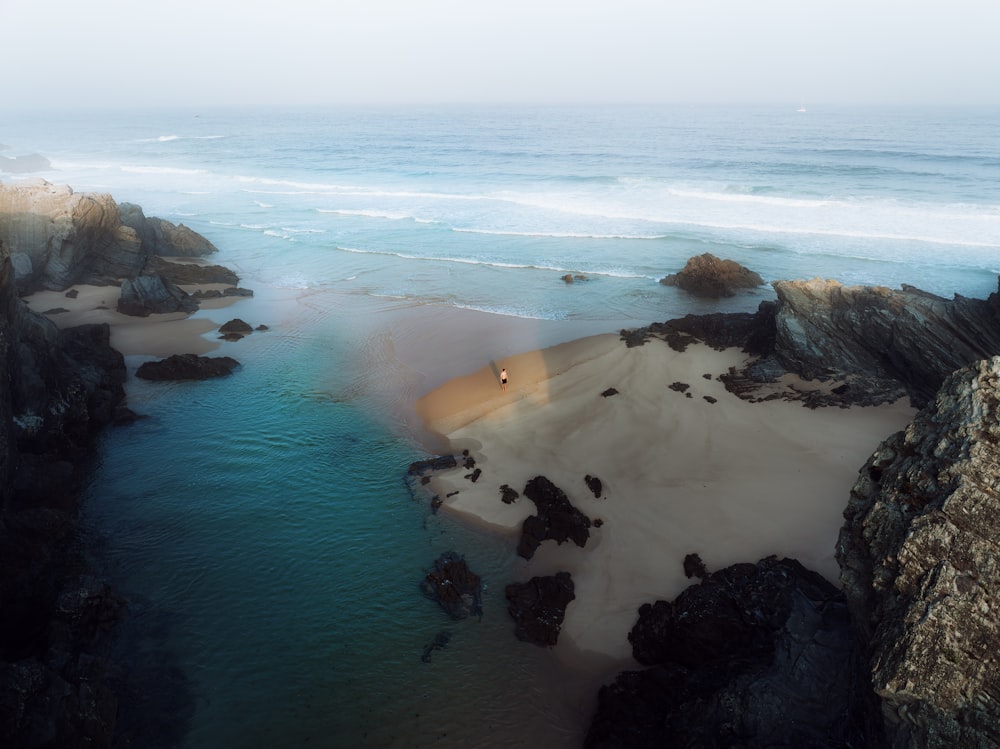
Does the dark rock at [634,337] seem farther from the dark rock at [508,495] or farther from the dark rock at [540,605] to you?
the dark rock at [540,605]

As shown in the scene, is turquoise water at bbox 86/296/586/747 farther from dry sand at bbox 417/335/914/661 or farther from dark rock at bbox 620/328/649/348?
dark rock at bbox 620/328/649/348

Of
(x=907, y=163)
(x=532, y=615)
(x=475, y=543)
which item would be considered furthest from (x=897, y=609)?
(x=907, y=163)

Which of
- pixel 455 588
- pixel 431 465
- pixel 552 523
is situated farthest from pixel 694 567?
pixel 431 465

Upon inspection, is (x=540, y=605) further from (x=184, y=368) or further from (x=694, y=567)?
(x=184, y=368)

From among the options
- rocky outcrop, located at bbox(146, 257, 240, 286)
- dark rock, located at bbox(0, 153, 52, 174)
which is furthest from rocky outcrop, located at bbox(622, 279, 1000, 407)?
dark rock, located at bbox(0, 153, 52, 174)

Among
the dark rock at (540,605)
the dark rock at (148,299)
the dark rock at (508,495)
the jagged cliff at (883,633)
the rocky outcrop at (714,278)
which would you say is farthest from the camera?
the rocky outcrop at (714,278)

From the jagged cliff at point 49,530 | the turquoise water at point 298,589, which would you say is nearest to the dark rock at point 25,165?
the jagged cliff at point 49,530

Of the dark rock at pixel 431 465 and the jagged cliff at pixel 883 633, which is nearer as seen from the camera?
the jagged cliff at pixel 883 633
